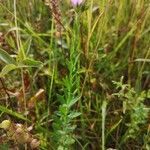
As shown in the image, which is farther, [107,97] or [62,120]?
[107,97]

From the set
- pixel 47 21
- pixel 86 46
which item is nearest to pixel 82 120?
pixel 86 46

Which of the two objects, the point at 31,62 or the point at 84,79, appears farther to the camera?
the point at 84,79

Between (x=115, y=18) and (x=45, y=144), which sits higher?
(x=115, y=18)

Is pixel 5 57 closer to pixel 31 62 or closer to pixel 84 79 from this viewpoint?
pixel 31 62

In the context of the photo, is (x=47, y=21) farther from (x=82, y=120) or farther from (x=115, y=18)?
(x=82, y=120)

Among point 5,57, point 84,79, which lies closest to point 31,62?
point 5,57

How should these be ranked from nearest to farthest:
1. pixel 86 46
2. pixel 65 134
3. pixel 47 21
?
1. pixel 65 134
2. pixel 86 46
3. pixel 47 21

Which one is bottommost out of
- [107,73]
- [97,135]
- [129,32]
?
[97,135]

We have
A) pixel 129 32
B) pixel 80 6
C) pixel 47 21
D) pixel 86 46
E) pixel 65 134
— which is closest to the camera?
pixel 65 134
